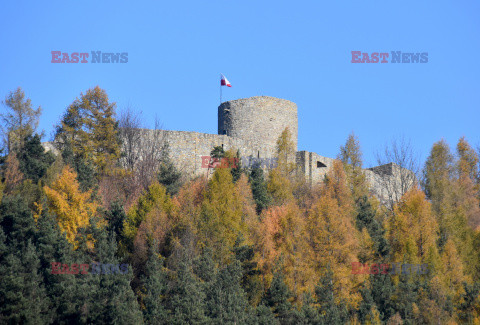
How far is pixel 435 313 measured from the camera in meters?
34.7

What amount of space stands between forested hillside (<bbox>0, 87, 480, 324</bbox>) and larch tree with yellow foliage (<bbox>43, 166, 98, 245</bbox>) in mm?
68

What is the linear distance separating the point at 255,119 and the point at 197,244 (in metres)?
20.3

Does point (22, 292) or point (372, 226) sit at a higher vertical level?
point (372, 226)

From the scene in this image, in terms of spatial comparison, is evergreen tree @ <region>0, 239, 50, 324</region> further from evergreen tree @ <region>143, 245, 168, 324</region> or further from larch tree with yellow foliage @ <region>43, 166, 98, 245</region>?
evergreen tree @ <region>143, 245, 168, 324</region>

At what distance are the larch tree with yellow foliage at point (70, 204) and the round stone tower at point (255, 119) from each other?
17768mm

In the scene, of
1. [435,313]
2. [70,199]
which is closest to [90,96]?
[70,199]

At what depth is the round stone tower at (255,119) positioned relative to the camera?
176 ft

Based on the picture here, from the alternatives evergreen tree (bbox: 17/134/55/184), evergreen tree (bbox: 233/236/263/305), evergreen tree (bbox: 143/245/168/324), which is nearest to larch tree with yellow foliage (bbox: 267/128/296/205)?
evergreen tree (bbox: 233/236/263/305)

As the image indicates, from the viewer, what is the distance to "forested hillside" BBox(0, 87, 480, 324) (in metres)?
31.2

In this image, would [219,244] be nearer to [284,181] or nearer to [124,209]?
[124,209]

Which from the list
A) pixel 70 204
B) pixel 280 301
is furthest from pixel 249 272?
pixel 70 204

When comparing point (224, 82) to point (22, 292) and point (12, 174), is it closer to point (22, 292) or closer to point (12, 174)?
point (12, 174)

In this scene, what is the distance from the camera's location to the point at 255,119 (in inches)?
2117

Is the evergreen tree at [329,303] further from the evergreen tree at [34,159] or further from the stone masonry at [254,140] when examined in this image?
the evergreen tree at [34,159]
